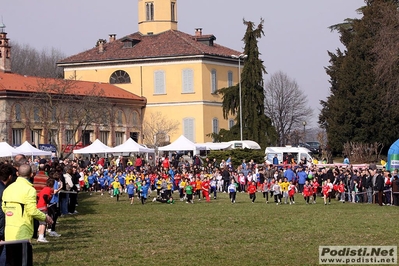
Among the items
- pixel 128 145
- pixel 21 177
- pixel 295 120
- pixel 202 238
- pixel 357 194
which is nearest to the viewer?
pixel 21 177

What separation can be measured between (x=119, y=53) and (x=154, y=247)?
248ft

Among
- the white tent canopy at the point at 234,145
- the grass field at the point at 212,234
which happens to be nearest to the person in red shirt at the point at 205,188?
the grass field at the point at 212,234

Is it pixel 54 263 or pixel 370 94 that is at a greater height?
pixel 370 94

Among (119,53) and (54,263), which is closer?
(54,263)

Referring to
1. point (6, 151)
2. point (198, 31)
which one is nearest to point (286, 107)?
point (198, 31)

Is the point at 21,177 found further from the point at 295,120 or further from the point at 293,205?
the point at 295,120

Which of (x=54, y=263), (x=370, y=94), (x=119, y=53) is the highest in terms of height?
(x=119, y=53)

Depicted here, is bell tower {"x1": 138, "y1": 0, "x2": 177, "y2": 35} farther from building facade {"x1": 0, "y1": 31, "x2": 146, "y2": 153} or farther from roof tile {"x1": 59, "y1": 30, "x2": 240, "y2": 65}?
building facade {"x1": 0, "y1": 31, "x2": 146, "y2": 153}

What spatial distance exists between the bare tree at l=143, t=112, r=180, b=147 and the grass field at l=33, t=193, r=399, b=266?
54.6m

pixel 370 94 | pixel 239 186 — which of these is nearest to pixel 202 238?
pixel 239 186

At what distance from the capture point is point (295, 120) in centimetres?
11294

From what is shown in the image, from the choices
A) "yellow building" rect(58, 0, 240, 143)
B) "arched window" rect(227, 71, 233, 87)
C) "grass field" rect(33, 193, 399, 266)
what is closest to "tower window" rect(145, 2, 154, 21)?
"yellow building" rect(58, 0, 240, 143)

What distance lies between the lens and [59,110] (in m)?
76.1

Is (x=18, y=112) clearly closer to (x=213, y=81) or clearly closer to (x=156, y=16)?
(x=213, y=81)
